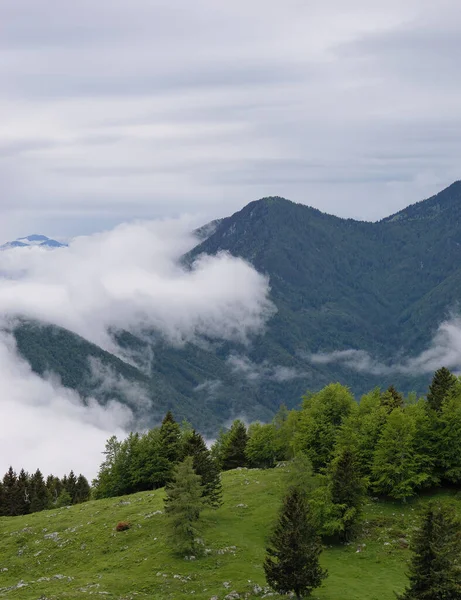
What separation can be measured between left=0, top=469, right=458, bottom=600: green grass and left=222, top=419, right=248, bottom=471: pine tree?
32.3m

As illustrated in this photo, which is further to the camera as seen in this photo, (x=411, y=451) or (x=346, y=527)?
(x=411, y=451)

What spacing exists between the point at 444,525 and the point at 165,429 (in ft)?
226

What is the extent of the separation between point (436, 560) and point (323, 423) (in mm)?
48068

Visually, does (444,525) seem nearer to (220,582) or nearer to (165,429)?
(220,582)

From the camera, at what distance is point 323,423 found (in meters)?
104

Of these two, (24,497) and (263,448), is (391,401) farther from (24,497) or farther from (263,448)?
(24,497)

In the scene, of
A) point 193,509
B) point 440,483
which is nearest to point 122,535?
point 193,509

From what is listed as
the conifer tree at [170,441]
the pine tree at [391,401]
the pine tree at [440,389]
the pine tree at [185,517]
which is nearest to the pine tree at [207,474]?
the pine tree at [185,517]

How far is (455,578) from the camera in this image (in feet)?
185

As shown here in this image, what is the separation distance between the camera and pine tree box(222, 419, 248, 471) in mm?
137375

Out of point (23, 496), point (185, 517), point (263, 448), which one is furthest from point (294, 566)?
point (23, 496)

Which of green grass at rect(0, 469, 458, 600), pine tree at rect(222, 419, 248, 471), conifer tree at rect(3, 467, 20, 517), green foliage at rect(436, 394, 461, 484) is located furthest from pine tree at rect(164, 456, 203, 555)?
conifer tree at rect(3, 467, 20, 517)

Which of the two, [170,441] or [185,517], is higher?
[170,441]

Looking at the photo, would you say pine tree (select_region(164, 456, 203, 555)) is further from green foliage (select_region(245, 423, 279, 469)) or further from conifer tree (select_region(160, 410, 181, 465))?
green foliage (select_region(245, 423, 279, 469))
